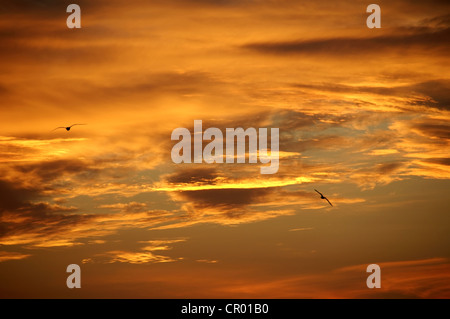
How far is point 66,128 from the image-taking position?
6962 cm

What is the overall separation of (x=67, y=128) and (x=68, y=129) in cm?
33

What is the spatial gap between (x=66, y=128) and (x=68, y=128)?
267mm

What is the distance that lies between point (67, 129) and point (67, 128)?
12cm

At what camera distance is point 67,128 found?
69.6 metres

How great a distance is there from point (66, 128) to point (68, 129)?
1.06 ft

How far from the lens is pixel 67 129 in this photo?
228 ft

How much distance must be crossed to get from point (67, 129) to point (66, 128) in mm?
195

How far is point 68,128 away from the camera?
69.8 metres

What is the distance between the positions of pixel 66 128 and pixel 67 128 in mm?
151
